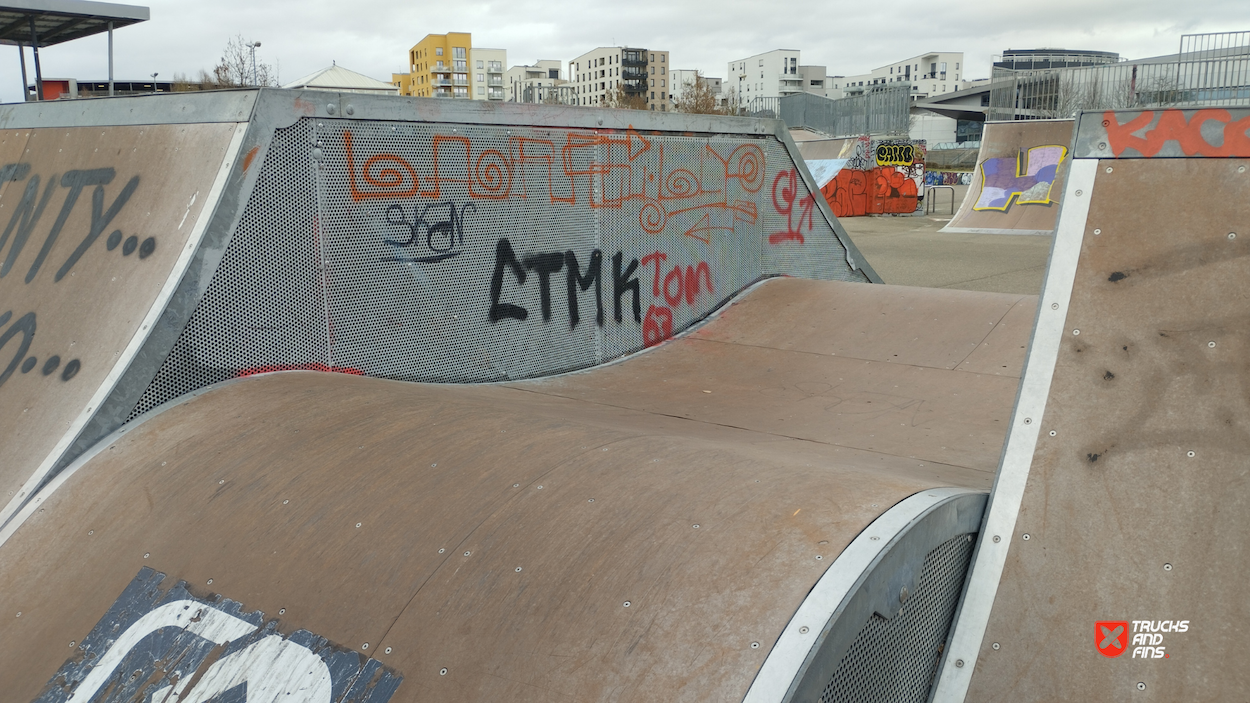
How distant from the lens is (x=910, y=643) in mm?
2568

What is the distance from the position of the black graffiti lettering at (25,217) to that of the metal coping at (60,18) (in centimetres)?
499

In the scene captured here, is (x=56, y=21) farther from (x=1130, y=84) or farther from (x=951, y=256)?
(x=1130, y=84)

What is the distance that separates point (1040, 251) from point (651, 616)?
46.3 ft

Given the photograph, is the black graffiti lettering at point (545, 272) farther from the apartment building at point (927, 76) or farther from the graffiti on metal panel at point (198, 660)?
the apartment building at point (927, 76)

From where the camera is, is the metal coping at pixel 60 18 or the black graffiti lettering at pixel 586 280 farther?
the metal coping at pixel 60 18

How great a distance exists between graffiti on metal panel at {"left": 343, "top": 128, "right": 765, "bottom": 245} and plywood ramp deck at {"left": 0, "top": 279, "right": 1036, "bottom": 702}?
1.21 m

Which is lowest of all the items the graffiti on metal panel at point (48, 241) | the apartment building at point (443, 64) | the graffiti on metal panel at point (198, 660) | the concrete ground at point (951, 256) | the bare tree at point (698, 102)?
the graffiti on metal panel at point (198, 660)

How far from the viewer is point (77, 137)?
16.5 ft

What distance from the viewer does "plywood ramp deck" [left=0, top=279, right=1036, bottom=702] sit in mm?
2309

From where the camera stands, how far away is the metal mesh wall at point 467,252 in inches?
169

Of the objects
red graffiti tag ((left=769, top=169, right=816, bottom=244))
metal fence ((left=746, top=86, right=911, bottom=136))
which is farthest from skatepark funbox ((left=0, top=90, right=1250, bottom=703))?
metal fence ((left=746, top=86, right=911, bottom=136))

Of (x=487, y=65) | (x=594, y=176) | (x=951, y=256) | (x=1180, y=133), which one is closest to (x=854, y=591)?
(x=1180, y=133)

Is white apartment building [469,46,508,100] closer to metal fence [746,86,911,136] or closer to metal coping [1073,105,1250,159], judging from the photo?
metal fence [746,86,911,136]

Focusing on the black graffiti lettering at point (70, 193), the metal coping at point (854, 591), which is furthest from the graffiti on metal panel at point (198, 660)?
the black graffiti lettering at point (70, 193)
